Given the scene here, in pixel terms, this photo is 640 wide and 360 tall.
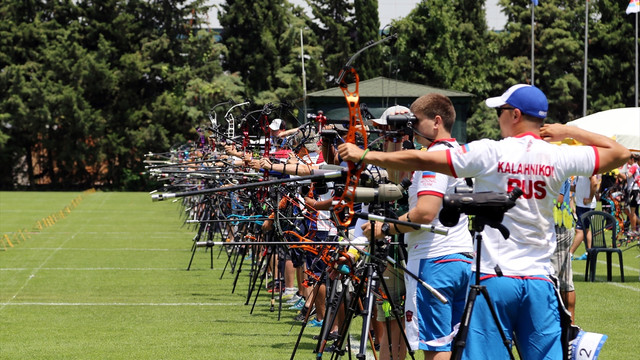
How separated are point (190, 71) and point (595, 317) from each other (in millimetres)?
50379

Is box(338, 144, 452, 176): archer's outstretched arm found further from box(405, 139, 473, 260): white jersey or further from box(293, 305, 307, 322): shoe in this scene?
box(293, 305, 307, 322): shoe

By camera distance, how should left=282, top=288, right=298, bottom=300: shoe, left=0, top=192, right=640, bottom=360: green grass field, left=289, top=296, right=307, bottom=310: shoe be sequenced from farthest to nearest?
1. left=282, top=288, right=298, bottom=300: shoe
2. left=289, top=296, right=307, bottom=310: shoe
3. left=0, top=192, right=640, bottom=360: green grass field

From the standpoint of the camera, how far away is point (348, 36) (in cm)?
6206

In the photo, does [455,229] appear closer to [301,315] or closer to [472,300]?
[472,300]

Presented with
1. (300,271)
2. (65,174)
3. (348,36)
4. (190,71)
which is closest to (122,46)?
(190,71)

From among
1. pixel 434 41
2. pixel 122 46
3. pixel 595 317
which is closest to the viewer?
pixel 595 317

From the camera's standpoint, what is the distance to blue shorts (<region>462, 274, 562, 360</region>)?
480 centimetres

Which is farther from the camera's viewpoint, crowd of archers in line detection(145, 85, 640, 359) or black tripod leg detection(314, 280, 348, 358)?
black tripod leg detection(314, 280, 348, 358)

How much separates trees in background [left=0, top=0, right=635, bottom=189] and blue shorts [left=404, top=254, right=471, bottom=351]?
51.0 m

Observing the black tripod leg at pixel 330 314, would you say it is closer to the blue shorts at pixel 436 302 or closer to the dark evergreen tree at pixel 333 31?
the blue shorts at pixel 436 302

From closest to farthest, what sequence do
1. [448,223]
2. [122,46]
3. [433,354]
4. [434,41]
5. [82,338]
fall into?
[448,223], [433,354], [82,338], [434,41], [122,46]

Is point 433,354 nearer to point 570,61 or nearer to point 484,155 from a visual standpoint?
point 484,155

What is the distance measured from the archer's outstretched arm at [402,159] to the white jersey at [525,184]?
20cm

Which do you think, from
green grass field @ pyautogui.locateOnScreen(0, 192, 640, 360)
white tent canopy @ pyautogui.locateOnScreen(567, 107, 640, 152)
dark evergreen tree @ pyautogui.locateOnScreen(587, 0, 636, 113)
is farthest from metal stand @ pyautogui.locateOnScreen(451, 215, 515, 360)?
dark evergreen tree @ pyautogui.locateOnScreen(587, 0, 636, 113)
